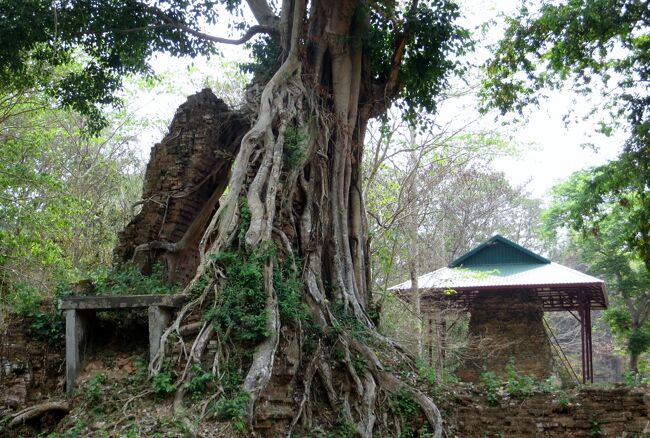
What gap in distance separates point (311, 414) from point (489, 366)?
1067cm

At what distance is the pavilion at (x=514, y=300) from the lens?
15.5 meters

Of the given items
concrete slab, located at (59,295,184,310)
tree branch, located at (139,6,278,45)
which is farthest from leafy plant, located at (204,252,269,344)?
tree branch, located at (139,6,278,45)

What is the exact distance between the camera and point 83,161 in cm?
1808

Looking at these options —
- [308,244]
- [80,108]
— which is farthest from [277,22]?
[308,244]

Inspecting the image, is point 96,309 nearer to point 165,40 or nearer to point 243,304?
point 243,304

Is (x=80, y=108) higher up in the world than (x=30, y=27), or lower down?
lower down

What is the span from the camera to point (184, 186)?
9.05 m

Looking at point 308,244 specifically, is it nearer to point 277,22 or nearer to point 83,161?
point 277,22

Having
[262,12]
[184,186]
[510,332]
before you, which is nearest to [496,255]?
[510,332]

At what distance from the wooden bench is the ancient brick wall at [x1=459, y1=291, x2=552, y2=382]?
10.6 metres

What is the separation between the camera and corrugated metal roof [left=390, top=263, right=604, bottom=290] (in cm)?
1524

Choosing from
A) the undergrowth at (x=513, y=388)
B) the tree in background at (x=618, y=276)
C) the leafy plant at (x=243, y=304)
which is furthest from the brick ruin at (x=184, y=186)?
the tree in background at (x=618, y=276)

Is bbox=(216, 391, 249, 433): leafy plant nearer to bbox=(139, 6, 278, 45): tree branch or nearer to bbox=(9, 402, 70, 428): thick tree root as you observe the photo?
bbox=(9, 402, 70, 428): thick tree root

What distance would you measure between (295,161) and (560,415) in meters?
4.02
